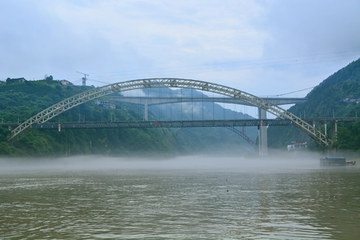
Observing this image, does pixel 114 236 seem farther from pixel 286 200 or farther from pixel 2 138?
pixel 2 138

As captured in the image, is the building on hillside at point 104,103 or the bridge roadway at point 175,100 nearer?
the bridge roadway at point 175,100

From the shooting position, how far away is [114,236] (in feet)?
41.2

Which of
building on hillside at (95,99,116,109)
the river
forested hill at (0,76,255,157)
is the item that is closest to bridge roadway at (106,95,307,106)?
building on hillside at (95,99,116,109)

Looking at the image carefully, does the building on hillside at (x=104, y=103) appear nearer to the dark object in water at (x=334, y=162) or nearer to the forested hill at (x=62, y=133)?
the forested hill at (x=62, y=133)

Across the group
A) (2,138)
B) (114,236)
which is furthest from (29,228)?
(2,138)

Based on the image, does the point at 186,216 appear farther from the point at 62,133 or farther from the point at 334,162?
the point at 62,133

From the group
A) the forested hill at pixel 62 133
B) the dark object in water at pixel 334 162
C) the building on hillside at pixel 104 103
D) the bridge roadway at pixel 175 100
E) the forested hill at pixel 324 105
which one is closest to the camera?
the dark object in water at pixel 334 162

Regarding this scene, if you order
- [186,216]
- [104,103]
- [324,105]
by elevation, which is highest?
[104,103]

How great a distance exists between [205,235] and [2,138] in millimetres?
101777

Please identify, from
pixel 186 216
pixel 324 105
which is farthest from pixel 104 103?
pixel 186 216

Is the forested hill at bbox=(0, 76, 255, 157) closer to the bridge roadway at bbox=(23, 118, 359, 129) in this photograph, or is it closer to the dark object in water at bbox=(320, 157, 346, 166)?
the bridge roadway at bbox=(23, 118, 359, 129)

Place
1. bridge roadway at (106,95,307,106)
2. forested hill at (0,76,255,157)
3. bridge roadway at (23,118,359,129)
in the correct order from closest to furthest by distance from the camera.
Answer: forested hill at (0,76,255,157) → bridge roadway at (23,118,359,129) → bridge roadway at (106,95,307,106)

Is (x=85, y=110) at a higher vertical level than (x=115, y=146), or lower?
higher

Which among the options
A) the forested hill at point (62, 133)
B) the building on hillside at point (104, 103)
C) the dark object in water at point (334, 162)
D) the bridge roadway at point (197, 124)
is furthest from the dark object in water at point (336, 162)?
the building on hillside at point (104, 103)
